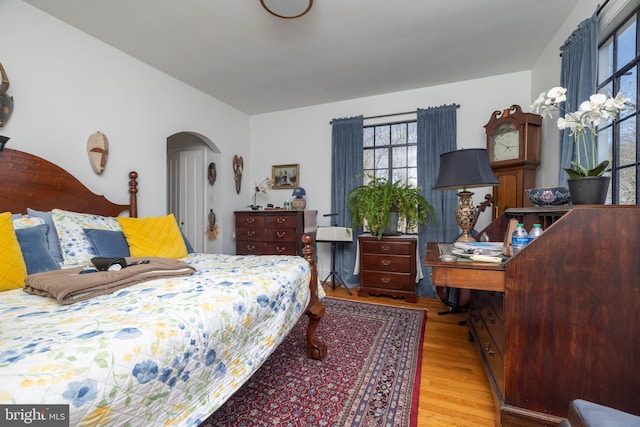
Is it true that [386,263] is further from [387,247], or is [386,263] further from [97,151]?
[97,151]

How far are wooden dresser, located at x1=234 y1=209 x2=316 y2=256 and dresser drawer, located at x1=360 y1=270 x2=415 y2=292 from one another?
97 centimetres

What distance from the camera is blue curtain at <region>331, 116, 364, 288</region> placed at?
3859 millimetres

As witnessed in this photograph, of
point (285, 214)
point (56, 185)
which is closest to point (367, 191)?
point (285, 214)

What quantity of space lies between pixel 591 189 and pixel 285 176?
3645mm

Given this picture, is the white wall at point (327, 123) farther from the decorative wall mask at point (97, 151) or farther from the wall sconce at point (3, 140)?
the wall sconce at point (3, 140)

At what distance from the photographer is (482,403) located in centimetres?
145

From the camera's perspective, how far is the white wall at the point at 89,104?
6.54 feet

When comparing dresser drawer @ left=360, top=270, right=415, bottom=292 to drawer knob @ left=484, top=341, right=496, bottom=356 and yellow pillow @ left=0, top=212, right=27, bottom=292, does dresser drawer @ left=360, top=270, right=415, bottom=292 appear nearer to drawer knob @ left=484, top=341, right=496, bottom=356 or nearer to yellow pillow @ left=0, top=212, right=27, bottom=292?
drawer knob @ left=484, top=341, right=496, bottom=356

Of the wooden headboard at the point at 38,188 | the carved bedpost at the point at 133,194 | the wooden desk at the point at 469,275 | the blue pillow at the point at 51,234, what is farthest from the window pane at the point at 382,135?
the blue pillow at the point at 51,234

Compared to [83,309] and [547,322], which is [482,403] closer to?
[547,322]

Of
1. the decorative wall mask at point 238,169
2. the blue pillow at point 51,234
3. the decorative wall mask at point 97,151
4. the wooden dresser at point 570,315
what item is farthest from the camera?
the decorative wall mask at point 238,169

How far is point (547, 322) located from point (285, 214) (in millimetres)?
2953

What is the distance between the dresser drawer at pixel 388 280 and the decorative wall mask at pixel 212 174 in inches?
103

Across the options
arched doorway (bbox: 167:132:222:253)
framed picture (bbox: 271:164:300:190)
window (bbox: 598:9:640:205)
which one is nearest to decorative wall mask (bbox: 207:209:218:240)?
arched doorway (bbox: 167:132:222:253)
